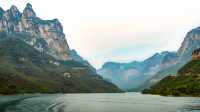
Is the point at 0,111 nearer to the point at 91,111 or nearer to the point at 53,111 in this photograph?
the point at 53,111

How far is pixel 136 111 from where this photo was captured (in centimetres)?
19100

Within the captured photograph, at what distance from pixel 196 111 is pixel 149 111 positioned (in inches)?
883

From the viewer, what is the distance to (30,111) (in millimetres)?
192500

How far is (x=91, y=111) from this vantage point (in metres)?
191

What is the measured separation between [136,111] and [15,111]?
2344 inches

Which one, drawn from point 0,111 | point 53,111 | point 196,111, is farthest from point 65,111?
point 196,111

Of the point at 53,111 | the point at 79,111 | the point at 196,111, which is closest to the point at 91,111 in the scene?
the point at 79,111

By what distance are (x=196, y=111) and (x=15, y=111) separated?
288 feet

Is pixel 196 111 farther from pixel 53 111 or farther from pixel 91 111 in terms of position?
pixel 53 111

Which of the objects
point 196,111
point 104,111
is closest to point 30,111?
point 104,111

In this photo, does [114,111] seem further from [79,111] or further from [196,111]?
[196,111]

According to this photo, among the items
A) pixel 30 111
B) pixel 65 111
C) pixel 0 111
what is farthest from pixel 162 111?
pixel 0 111

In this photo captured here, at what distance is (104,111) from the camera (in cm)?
19100

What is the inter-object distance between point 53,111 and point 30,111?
1154 centimetres
